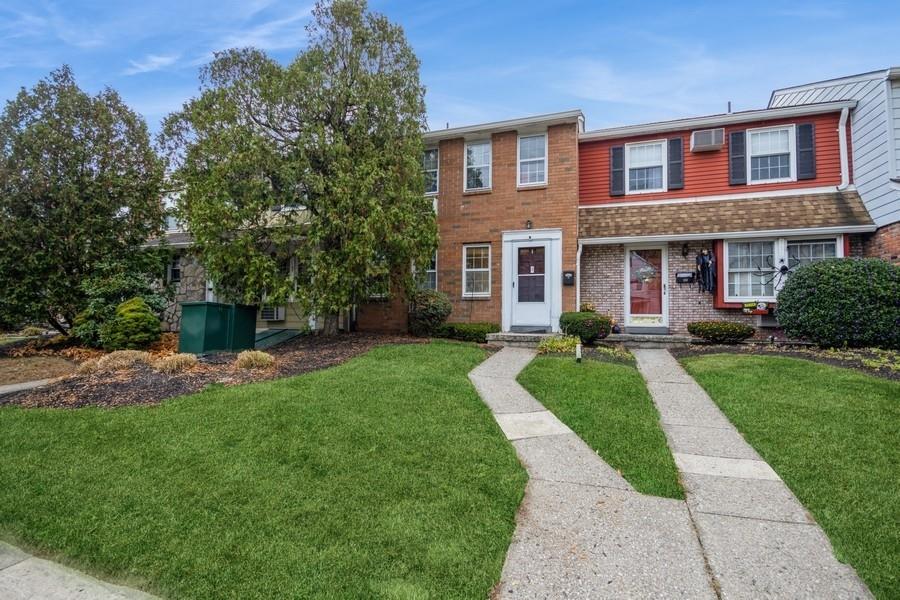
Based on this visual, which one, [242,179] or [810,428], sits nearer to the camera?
[810,428]

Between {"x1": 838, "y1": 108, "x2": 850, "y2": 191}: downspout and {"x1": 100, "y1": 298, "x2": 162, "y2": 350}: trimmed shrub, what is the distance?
15734 mm

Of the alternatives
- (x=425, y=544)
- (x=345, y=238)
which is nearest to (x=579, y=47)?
(x=345, y=238)

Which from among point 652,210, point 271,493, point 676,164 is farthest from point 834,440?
point 676,164

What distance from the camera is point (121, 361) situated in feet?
24.1

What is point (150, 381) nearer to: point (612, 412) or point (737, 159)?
point (612, 412)

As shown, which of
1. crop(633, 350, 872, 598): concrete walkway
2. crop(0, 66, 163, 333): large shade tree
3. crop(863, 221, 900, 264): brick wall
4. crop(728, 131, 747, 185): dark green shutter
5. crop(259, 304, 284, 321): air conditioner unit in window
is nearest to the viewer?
crop(633, 350, 872, 598): concrete walkway

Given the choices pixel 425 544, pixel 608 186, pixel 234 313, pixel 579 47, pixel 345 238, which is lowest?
pixel 425 544

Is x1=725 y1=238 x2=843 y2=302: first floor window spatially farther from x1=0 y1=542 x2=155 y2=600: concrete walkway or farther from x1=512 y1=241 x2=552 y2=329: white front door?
x1=0 y1=542 x2=155 y2=600: concrete walkway

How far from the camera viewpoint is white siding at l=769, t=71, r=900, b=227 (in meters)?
9.03

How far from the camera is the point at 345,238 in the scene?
912 cm

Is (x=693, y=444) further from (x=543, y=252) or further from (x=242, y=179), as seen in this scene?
(x=242, y=179)

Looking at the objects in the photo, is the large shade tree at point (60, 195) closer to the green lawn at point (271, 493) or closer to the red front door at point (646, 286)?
the green lawn at point (271, 493)

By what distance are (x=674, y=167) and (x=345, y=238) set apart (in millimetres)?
8305

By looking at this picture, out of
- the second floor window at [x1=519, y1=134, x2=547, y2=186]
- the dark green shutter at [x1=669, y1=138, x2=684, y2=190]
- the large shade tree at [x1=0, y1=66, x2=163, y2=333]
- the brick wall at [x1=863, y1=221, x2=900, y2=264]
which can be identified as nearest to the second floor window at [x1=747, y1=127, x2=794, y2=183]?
the dark green shutter at [x1=669, y1=138, x2=684, y2=190]
